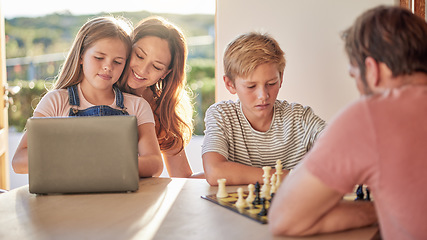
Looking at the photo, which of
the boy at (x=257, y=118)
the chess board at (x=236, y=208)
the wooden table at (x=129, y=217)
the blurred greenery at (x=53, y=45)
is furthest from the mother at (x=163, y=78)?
the blurred greenery at (x=53, y=45)

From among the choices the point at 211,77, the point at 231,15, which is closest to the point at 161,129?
the point at 231,15

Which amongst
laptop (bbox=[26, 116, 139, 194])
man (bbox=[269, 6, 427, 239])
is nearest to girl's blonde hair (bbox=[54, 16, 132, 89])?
laptop (bbox=[26, 116, 139, 194])

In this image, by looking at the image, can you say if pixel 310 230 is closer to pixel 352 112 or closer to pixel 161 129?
pixel 352 112

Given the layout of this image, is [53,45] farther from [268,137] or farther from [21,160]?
[268,137]

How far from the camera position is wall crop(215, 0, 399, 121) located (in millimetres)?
2588

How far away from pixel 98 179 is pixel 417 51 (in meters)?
1.07

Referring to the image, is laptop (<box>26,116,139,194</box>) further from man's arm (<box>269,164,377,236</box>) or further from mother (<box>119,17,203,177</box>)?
mother (<box>119,17,203,177</box>)

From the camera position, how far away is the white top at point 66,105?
2102 millimetres

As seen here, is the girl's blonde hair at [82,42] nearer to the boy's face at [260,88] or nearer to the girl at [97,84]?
the girl at [97,84]

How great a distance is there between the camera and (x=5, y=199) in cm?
157

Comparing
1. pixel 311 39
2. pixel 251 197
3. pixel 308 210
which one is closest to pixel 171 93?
pixel 311 39

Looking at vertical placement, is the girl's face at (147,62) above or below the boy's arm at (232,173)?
above

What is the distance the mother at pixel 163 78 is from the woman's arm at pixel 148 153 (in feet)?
1.09

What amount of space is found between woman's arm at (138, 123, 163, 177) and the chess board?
44 centimetres
